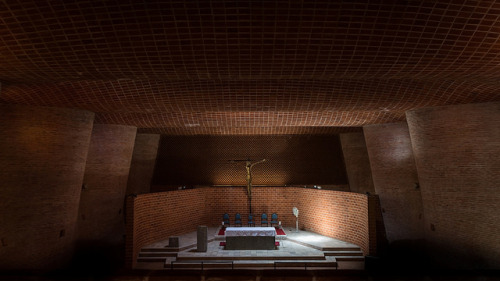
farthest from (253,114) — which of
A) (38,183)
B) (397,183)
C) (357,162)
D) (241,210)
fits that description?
(357,162)

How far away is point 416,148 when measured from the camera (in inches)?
402

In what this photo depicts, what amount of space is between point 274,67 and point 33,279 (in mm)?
5850

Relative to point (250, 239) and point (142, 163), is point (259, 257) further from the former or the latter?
point (142, 163)

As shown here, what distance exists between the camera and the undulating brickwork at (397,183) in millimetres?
12438

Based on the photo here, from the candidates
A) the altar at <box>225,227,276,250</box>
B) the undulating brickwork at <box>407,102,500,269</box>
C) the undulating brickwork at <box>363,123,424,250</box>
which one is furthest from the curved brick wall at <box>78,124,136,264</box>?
the undulating brickwork at <box>407,102,500,269</box>

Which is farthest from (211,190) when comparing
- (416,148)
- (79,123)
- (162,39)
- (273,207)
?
(162,39)

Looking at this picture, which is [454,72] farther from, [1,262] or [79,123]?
[1,262]

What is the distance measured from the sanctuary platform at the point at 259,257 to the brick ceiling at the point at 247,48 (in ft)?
15.9

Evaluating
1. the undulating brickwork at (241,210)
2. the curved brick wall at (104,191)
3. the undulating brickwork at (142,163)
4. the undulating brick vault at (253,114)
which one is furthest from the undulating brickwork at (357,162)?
the curved brick wall at (104,191)

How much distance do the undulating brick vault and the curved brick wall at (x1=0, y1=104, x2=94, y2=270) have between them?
1.3 inches

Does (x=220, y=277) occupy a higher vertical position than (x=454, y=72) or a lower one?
lower

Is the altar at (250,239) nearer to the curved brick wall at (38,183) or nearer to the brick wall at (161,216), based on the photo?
the brick wall at (161,216)

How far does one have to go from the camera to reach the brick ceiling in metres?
4.65

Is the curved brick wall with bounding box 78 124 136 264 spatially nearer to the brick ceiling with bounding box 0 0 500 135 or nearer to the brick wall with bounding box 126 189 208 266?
the brick wall with bounding box 126 189 208 266
